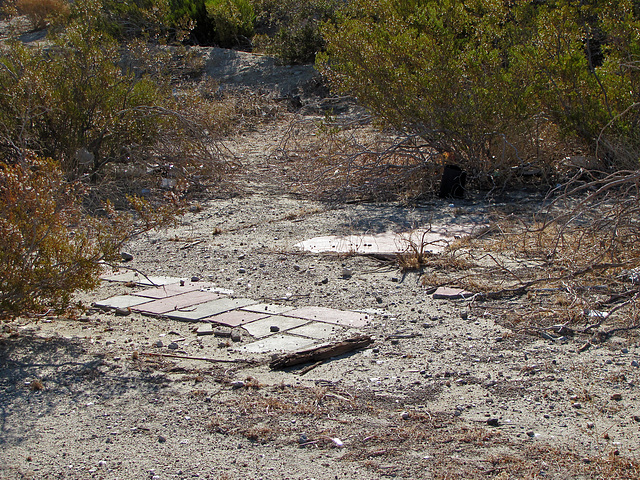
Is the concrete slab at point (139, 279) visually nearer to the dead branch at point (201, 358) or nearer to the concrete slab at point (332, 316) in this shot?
the concrete slab at point (332, 316)

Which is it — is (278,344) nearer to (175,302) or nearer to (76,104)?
(175,302)

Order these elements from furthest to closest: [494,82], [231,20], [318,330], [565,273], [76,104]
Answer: [231,20]
[76,104]
[494,82]
[565,273]
[318,330]

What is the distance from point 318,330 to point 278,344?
13.3 inches

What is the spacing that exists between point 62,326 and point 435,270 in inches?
114

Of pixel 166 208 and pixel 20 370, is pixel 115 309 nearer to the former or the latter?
pixel 166 208

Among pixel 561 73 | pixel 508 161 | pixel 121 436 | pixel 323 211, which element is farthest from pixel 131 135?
pixel 121 436

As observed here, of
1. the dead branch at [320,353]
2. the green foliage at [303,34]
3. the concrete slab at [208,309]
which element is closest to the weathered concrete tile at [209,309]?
the concrete slab at [208,309]

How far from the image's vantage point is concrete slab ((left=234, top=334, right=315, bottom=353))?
4.11 metres

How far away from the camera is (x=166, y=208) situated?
4.54 metres

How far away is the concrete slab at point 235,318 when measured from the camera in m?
4.63

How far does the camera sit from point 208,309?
16.2 ft

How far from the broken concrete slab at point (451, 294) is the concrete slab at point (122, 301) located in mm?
2165

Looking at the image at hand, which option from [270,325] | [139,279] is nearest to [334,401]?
[270,325]

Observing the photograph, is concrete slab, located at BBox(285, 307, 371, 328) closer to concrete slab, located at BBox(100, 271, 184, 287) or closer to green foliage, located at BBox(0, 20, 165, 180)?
concrete slab, located at BBox(100, 271, 184, 287)
